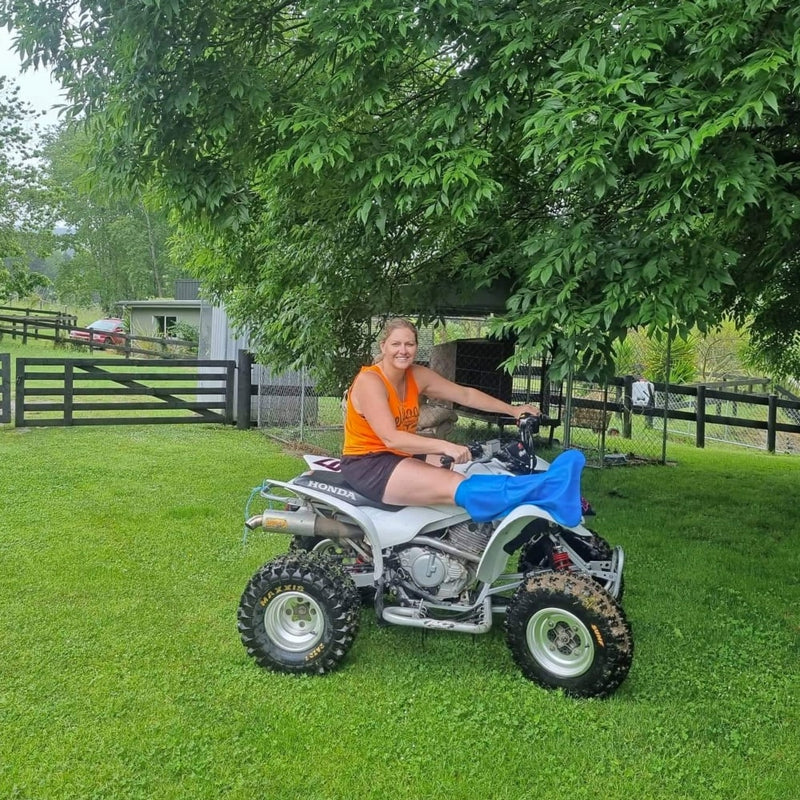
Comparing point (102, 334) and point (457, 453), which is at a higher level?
point (102, 334)

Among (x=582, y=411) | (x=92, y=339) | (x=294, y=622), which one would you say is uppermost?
(x=92, y=339)

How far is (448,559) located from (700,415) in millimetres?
9964

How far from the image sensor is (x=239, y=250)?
7215 millimetres

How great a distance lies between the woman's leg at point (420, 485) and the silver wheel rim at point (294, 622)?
0.65 m

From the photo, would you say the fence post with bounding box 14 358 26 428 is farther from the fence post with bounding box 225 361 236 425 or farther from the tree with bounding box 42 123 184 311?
the tree with bounding box 42 123 184 311

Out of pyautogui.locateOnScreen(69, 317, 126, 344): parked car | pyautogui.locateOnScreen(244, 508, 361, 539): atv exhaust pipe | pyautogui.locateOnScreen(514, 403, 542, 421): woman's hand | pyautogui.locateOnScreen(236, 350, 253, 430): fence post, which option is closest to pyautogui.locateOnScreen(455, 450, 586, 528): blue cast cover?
pyautogui.locateOnScreen(514, 403, 542, 421): woman's hand

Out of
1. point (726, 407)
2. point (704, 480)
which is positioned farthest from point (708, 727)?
point (726, 407)

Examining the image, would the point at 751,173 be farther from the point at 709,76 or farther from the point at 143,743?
the point at 143,743

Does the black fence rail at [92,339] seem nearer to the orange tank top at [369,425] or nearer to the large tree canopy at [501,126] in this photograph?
the large tree canopy at [501,126]

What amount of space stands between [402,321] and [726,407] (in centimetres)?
1214

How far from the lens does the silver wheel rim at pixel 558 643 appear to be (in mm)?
3436

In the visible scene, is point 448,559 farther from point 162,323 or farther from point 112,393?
point 162,323

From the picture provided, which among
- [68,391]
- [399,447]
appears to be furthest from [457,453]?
[68,391]

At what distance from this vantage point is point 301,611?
383cm
